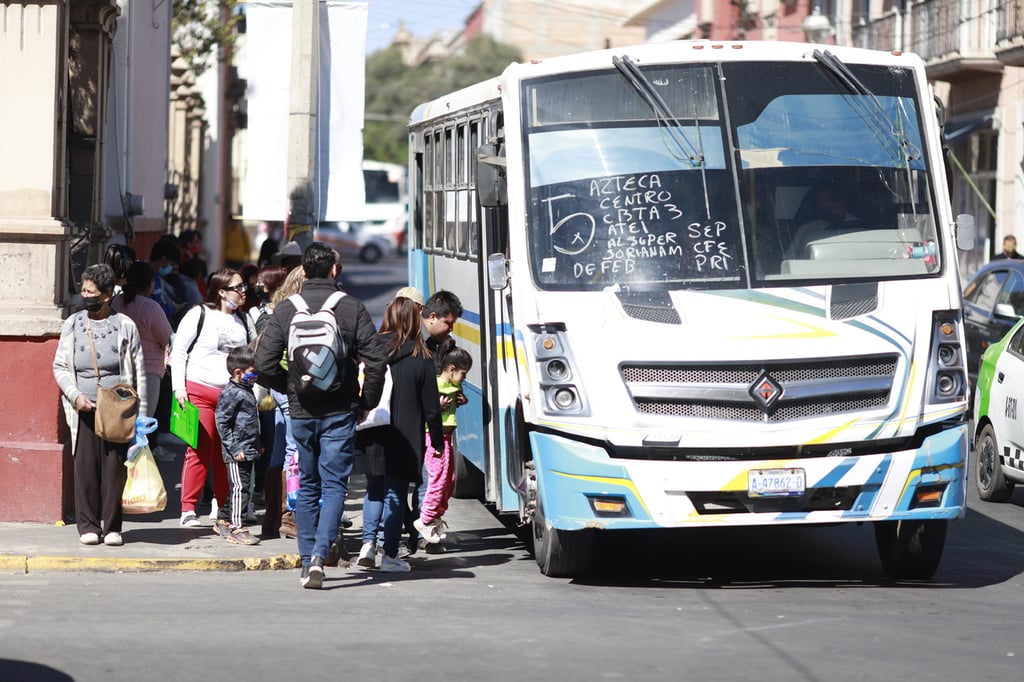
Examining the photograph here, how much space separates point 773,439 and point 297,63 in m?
6.96

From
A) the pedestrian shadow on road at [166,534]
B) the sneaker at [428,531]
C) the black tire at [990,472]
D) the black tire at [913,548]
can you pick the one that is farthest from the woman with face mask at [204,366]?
the black tire at [990,472]

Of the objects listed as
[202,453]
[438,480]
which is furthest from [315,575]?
[202,453]

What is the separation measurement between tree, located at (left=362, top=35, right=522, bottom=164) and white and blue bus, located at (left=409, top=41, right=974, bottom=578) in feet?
267

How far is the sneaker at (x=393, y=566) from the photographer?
983 centimetres

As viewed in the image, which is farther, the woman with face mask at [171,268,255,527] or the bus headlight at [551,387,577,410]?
the woman with face mask at [171,268,255,527]

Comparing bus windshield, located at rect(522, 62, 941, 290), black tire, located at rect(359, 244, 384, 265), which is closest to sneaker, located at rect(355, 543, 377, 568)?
bus windshield, located at rect(522, 62, 941, 290)

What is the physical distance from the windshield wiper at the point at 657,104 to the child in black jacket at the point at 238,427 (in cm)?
290

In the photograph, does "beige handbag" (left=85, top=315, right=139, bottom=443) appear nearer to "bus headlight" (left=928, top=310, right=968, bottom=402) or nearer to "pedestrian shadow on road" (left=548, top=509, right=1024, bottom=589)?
"pedestrian shadow on road" (left=548, top=509, right=1024, bottom=589)

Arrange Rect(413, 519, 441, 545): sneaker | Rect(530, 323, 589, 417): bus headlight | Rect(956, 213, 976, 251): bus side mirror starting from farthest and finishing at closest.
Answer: Rect(413, 519, 441, 545): sneaker → Rect(956, 213, 976, 251): bus side mirror → Rect(530, 323, 589, 417): bus headlight

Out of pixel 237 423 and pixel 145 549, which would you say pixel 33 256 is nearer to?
pixel 237 423

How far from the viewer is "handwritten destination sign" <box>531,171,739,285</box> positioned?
924 cm

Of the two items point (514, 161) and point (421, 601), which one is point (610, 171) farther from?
point (421, 601)

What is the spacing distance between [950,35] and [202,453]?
74.8ft

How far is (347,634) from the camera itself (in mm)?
7992
